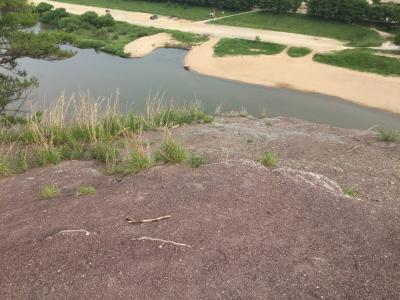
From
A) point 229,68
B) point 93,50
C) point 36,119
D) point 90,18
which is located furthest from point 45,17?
point 36,119

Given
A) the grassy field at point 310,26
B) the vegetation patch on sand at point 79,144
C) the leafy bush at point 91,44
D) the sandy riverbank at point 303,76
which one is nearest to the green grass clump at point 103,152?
the vegetation patch on sand at point 79,144

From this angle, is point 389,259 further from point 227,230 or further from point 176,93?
point 176,93

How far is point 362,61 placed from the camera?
32344 millimetres

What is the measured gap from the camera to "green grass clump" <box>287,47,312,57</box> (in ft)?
115

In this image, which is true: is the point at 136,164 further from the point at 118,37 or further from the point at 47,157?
the point at 118,37

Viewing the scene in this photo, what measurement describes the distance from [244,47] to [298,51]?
4.41m

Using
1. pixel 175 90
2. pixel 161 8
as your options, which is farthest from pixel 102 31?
pixel 175 90

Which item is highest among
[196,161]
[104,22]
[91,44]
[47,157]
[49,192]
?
[196,161]

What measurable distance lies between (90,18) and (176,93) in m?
21.3

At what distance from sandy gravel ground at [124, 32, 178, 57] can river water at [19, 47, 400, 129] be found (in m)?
1.30

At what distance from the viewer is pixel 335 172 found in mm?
11383

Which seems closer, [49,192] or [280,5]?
[49,192]

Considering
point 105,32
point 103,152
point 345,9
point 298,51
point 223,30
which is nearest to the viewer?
point 103,152

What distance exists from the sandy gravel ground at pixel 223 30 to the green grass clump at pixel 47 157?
2952cm
